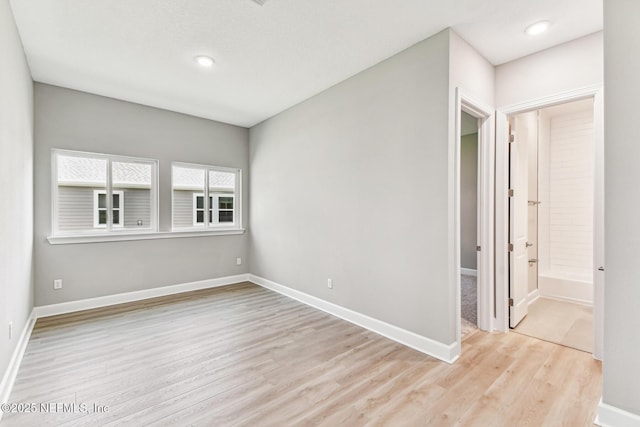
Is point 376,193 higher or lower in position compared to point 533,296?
higher

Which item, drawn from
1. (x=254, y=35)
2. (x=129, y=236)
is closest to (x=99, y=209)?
(x=129, y=236)

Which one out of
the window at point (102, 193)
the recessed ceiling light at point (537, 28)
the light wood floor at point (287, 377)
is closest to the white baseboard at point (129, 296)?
the light wood floor at point (287, 377)

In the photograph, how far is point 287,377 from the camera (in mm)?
2258

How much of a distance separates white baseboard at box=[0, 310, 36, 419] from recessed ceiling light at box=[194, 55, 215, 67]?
3.06 m

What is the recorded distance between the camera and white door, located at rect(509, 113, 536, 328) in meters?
3.09

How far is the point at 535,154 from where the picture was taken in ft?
13.3

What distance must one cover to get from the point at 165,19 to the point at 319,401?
3.19 m

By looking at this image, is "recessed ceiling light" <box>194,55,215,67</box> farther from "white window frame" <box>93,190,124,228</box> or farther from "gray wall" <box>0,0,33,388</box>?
"white window frame" <box>93,190,124,228</box>

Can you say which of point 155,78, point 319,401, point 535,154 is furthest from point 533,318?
point 155,78

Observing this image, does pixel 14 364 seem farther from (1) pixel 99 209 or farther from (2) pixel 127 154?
(2) pixel 127 154

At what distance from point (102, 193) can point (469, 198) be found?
6.65 meters

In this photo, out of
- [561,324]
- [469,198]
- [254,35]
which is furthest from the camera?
[469,198]

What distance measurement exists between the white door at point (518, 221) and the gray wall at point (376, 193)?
3.74 feet

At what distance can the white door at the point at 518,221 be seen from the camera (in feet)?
10.1
